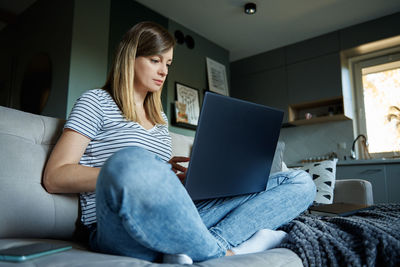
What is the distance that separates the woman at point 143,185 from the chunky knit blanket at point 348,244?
0.12m

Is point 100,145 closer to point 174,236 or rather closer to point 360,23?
point 174,236

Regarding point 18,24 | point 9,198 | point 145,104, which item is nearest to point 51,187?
point 9,198

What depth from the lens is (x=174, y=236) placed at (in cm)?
63

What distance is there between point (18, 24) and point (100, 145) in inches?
135

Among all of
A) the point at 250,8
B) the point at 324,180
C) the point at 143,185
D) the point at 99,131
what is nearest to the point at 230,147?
the point at 143,185

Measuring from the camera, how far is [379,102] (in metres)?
3.77

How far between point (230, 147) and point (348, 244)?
365mm

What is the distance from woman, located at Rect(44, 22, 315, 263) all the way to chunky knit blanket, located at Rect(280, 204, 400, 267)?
4.6 inches

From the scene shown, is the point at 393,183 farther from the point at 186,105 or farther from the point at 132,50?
the point at 132,50

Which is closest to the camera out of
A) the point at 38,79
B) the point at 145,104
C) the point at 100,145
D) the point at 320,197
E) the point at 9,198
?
the point at 9,198

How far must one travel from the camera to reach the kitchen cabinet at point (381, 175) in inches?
113

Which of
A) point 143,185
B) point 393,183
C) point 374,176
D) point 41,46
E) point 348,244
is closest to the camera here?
point 143,185

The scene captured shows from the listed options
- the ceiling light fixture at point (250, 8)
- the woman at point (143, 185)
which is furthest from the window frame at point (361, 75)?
the woman at point (143, 185)

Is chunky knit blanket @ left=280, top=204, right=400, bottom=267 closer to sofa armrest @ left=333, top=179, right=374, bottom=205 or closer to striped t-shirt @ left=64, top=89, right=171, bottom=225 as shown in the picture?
striped t-shirt @ left=64, top=89, right=171, bottom=225
